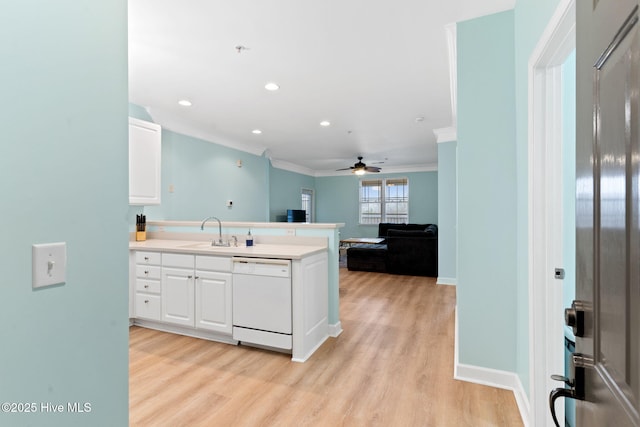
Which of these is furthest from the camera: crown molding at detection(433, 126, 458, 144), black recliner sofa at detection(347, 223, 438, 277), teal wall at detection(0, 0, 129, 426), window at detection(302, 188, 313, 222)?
window at detection(302, 188, 313, 222)

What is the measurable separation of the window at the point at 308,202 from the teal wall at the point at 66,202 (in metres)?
9.19

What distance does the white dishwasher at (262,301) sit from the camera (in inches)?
106

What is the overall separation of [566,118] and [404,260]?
4.57 meters

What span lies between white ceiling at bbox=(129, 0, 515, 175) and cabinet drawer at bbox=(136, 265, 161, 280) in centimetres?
197

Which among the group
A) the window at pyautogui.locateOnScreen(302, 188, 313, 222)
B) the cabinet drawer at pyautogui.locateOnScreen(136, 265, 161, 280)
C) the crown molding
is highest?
the crown molding

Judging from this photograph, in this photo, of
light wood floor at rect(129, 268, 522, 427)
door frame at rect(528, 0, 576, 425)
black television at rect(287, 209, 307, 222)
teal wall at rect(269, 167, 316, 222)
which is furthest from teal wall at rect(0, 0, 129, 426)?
black television at rect(287, 209, 307, 222)

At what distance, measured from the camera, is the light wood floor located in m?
1.93

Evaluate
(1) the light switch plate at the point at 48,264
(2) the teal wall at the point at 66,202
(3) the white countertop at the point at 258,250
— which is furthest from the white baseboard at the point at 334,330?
(1) the light switch plate at the point at 48,264

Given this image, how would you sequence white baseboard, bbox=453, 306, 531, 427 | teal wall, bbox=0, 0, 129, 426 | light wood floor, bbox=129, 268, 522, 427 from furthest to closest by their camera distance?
white baseboard, bbox=453, 306, 531, 427 → light wood floor, bbox=129, 268, 522, 427 → teal wall, bbox=0, 0, 129, 426

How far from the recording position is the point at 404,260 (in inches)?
242

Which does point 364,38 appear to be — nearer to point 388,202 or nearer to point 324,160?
point 324,160

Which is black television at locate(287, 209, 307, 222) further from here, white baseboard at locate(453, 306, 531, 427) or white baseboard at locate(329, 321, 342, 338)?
white baseboard at locate(453, 306, 531, 427)

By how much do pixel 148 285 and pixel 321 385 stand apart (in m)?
2.18

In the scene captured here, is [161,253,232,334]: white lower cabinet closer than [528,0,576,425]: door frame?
No
